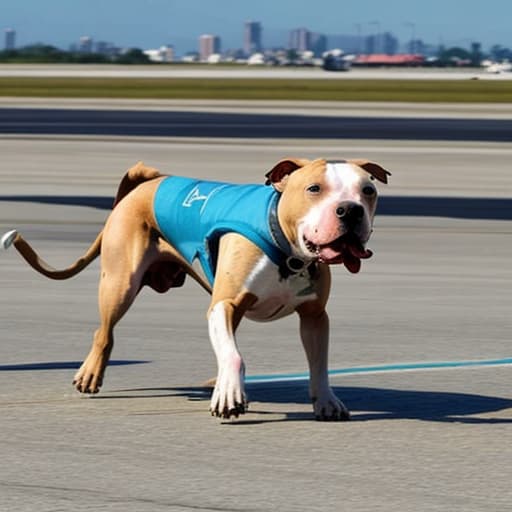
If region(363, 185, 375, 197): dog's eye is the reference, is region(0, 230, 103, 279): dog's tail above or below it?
below

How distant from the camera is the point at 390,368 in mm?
10641

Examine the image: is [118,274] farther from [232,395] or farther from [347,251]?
[347,251]

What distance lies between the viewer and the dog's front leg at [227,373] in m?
8.16

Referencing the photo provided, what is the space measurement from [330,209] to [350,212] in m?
0.11

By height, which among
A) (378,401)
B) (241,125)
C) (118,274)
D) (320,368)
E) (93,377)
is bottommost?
(241,125)

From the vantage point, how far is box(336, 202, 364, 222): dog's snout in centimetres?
790

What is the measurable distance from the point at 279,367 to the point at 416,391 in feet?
3.66

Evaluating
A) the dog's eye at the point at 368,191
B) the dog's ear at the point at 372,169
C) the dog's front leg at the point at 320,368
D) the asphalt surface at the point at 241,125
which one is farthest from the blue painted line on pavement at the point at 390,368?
the asphalt surface at the point at 241,125

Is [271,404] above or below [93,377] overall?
below

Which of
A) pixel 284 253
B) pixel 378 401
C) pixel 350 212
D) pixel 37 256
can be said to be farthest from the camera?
pixel 37 256

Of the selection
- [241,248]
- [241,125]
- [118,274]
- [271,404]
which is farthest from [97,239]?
[241,125]

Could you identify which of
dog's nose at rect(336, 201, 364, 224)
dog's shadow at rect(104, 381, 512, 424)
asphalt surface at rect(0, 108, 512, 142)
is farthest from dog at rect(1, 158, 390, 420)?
asphalt surface at rect(0, 108, 512, 142)

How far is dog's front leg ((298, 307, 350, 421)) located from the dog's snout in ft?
3.15

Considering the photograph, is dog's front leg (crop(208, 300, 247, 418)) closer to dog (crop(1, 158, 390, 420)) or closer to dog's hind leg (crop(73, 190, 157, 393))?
dog (crop(1, 158, 390, 420))
